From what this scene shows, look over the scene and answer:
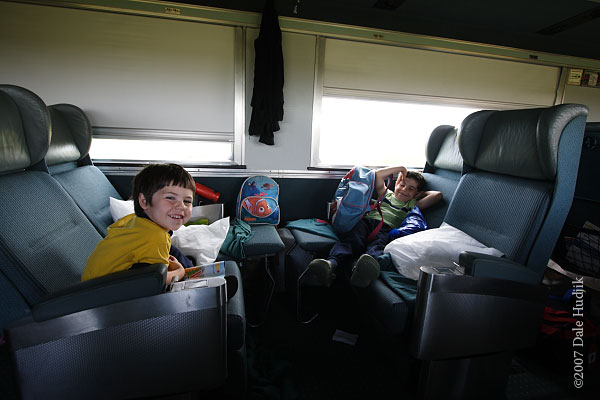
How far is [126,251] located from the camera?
116cm

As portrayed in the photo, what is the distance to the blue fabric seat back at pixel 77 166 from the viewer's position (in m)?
1.81

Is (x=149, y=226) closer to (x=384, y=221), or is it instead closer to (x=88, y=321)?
(x=88, y=321)

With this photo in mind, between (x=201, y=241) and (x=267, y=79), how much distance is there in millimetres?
1561

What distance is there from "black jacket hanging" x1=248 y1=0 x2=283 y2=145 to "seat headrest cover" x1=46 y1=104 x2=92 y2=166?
1276mm

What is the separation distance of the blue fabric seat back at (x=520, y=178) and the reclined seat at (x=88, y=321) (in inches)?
60.1

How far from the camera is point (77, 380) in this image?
3.20 ft

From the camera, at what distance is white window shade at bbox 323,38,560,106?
2.98 m

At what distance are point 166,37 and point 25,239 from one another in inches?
84.8

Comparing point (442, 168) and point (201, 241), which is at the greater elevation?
point (442, 168)

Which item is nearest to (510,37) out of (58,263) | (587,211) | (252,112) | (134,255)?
(587,211)

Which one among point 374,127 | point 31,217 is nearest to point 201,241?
point 31,217

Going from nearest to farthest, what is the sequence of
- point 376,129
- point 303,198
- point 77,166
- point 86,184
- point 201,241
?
point 201,241 → point 86,184 → point 77,166 → point 303,198 → point 376,129

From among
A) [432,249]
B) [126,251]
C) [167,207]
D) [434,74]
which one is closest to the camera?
[126,251]

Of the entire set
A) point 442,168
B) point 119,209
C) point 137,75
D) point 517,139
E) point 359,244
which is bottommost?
point 359,244
